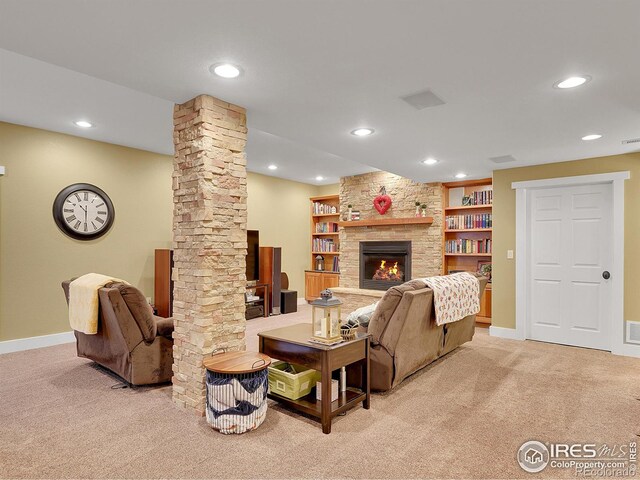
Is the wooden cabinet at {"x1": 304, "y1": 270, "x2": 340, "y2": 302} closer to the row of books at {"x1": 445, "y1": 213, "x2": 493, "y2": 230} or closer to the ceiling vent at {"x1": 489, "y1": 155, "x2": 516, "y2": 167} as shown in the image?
the row of books at {"x1": 445, "y1": 213, "x2": 493, "y2": 230}

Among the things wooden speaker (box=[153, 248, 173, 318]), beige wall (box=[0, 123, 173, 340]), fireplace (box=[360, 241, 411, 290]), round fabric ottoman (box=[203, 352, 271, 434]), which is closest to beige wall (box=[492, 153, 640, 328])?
fireplace (box=[360, 241, 411, 290])

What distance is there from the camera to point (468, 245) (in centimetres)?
635

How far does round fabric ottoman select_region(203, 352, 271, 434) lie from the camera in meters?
2.49

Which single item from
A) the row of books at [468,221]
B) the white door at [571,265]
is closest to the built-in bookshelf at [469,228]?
the row of books at [468,221]

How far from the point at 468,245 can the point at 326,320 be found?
4.37m

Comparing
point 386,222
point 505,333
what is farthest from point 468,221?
point 505,333

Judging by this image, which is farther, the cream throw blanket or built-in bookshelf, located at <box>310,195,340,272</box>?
built-in bookshelf, located at <box>310,195,340,272</box>

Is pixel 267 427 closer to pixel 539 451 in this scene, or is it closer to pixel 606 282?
pixel 539 451

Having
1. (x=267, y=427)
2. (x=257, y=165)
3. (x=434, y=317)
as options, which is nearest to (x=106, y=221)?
(x=257, y=165)

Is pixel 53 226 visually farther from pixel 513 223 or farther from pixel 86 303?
pixel 513 223

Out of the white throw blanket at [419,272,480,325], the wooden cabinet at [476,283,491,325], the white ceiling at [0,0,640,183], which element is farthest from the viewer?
the wooden cabinet at [476,283,491,325]

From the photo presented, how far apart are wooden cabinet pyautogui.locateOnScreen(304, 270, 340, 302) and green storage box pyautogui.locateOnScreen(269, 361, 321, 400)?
4693 millimetres

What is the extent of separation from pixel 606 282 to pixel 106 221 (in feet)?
21.0

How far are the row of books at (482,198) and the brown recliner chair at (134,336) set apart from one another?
16.4ft
